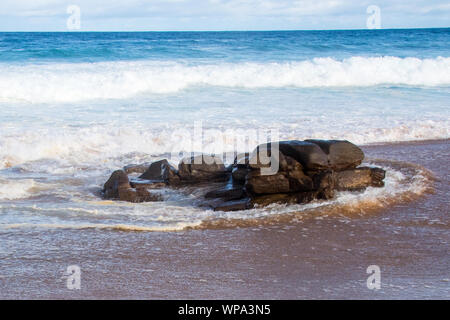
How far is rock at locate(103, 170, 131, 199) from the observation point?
614 centimetres

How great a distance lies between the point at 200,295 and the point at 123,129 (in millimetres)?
6766

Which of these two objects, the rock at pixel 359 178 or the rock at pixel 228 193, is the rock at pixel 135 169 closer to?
the rock at pixel 228 193

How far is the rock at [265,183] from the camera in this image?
574 cm

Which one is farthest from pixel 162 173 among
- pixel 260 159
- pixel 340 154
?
pixel 340 154

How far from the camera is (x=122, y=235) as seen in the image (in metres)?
4.94

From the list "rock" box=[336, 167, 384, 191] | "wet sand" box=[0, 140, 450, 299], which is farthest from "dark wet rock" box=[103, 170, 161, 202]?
"rock" box=[336, 167, 384, 191]

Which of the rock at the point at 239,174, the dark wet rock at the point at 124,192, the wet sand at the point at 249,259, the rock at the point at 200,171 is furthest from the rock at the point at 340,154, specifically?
the dark wet rock at the point at 124,192

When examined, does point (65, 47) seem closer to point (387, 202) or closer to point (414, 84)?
point (414, 84)

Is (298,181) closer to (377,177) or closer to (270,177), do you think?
(270,177)

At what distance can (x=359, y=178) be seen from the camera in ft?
20.7

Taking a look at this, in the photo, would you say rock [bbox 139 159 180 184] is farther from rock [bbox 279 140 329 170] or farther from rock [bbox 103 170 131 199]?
rock [bbox 279 140 329 170]

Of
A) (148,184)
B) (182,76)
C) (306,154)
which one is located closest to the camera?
(306,154)

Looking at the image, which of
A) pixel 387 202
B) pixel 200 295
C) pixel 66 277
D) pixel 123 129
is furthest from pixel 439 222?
pixel 123 129

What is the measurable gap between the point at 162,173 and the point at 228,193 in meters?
1.07
